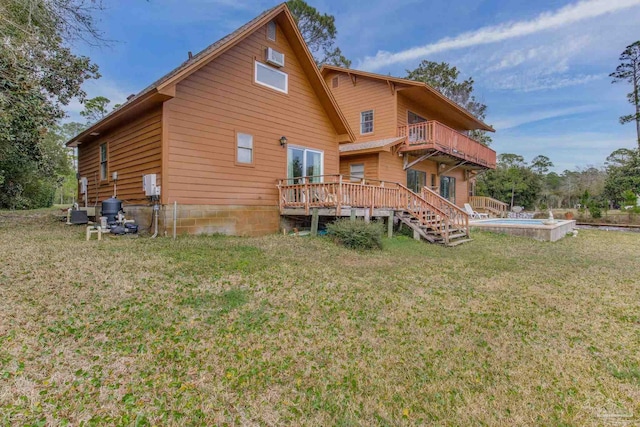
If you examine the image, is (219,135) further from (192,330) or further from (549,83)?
(549,83)

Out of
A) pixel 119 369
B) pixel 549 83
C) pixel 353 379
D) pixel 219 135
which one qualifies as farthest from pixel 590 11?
pixel 119 369

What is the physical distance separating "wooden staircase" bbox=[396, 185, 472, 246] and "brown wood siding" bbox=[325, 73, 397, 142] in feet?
17.0

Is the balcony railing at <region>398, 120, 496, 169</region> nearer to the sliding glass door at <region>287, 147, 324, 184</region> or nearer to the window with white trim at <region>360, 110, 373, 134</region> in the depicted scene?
the window with white trim at <region>360, 110, 373, 134</region>

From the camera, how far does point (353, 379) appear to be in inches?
111

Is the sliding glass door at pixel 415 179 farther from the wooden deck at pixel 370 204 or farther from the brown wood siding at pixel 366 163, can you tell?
the wooden deck at pixel 370 204

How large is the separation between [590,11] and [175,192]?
57.2 ft

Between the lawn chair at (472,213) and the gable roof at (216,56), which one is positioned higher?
the gable roof at (216,56)

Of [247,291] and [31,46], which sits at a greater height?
[31,46]

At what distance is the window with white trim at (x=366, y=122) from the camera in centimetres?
1543

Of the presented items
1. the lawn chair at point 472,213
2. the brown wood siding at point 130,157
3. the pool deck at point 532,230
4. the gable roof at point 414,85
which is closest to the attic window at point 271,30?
the brown wood siding at point 130,157

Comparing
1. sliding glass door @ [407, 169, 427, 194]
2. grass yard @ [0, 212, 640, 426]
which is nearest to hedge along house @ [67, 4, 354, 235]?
grass yard @ [0, 212, 640, 426]

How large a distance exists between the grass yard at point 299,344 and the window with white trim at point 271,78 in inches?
242

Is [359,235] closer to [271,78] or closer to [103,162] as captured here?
[271,78]

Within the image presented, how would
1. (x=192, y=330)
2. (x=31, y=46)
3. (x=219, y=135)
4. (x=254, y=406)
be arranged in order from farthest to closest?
(x=219, y=135) → (x=31, y=46) → (x=192, y=330) → (x=254, y=406)
